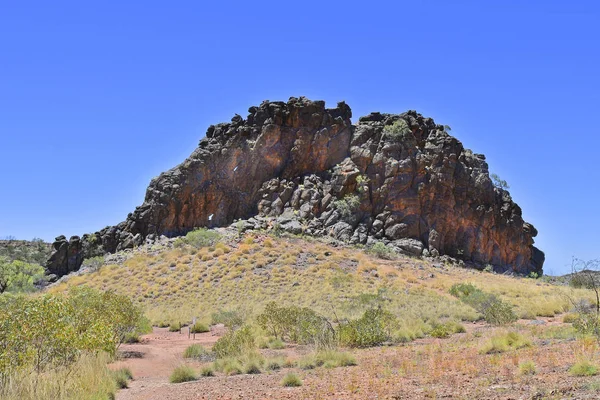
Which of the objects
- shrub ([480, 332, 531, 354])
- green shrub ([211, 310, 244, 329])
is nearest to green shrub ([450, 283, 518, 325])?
shrub ([480, 332, 531, 354])

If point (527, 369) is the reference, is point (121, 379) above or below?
below

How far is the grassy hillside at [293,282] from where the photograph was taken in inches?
1185

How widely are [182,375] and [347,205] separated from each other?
35.9 metres

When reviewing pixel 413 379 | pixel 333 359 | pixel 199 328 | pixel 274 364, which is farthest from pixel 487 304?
pixel 413 379

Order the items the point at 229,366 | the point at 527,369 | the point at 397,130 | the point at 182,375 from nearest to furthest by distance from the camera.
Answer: the point at 527,369 → the point at 182,375 → the point at 229,366 → the point at 397,130

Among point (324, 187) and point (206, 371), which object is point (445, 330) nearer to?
point (206, 371)

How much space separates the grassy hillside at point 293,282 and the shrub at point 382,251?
0.72m

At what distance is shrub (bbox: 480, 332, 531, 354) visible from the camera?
48.8ft

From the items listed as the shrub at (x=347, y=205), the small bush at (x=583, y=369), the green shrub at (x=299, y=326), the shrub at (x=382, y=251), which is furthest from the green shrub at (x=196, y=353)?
the shrub at (x=347, y=205)

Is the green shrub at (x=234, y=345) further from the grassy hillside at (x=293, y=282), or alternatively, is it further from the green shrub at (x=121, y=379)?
the grassy hillside at (x=293, y=282)

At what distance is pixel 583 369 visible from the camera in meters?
9.88

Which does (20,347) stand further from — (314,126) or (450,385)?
(314,126)

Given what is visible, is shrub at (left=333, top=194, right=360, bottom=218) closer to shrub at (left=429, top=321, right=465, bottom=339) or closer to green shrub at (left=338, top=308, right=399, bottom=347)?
shrub at (left=429, top=321, right=465, bottom=339)

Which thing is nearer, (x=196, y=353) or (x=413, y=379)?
(x=413, y=379)
